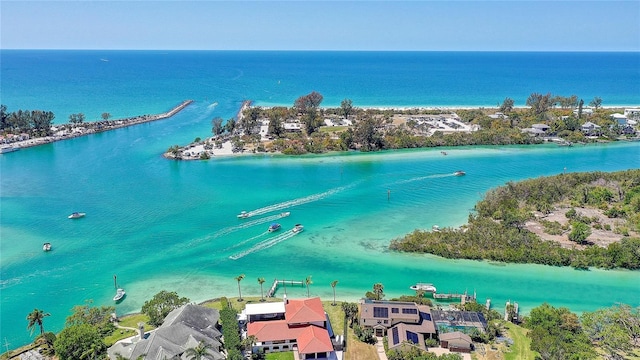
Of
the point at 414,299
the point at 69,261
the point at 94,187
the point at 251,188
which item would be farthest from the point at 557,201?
the point at 94,187

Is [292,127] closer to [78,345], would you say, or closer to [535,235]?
[535,235]

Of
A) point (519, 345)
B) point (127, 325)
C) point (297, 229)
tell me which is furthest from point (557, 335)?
point (127, 325)

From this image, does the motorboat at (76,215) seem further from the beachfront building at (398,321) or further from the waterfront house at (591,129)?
the waterfront house at (591,129)

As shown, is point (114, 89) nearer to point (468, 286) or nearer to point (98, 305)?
point (98, 305)

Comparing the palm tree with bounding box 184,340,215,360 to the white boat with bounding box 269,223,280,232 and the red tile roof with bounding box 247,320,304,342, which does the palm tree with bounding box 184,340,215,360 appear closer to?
the red tile roof with bounding box 247,320,304,342

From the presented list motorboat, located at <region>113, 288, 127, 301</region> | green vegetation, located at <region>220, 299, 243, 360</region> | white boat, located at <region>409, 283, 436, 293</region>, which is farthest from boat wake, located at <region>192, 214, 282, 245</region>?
white boat, located at <region>409, 283, 436, 293</region>

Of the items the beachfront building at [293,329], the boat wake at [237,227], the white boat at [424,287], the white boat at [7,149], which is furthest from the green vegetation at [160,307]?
the white boat at [7,149]
